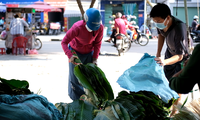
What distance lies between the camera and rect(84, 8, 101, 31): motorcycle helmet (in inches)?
131

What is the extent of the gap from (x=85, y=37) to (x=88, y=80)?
52.5 inches

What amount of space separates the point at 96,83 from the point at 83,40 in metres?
1.38

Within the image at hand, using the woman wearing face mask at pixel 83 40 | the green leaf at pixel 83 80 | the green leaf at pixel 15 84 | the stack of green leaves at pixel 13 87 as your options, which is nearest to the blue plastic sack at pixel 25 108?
the stack of green leaves at pixel 13 87

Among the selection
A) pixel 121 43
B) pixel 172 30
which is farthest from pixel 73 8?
pixel 172 30

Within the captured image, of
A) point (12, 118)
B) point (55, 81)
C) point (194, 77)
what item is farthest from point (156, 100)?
point (55, 81)

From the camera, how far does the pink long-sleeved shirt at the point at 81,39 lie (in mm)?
3504

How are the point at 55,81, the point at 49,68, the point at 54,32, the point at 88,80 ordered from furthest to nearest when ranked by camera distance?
the point at 54,32
the point at 49,68
the point at 55,81
the point at 88,80

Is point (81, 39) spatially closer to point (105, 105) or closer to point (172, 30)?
point (172, 30)

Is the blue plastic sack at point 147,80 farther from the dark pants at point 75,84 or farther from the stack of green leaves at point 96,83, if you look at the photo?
the dark pants at point 75,84

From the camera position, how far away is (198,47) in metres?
1.43

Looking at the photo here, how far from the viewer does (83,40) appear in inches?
142

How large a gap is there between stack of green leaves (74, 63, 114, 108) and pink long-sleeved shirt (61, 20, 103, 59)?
102 cm

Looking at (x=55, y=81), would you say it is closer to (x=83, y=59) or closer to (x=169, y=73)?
(x=83, y=59)

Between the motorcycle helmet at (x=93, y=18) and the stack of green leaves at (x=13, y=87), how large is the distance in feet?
4.82
